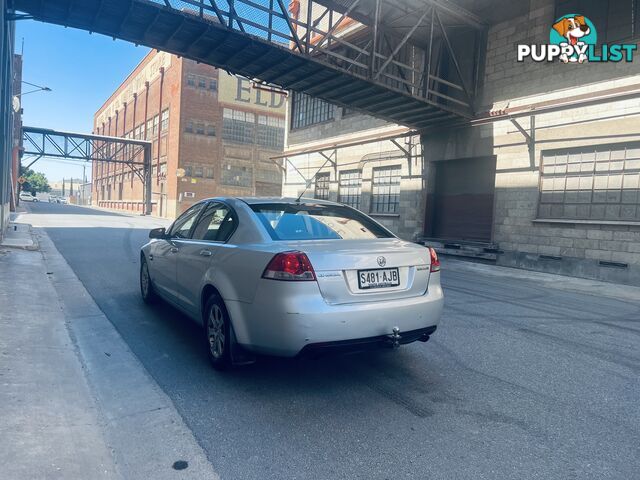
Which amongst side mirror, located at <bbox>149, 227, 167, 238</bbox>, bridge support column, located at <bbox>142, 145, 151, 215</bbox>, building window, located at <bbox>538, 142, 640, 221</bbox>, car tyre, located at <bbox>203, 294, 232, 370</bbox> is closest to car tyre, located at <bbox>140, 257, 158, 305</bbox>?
Answer: side mirror, located at <bbox>149, 227, 167, 238</bbox>

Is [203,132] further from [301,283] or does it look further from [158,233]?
[301,283]

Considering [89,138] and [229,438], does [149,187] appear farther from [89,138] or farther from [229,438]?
[229,438]

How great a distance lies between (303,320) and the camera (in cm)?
322

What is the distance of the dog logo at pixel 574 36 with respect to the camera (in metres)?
11.6

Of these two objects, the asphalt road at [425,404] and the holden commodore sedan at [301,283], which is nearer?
the asphalt road at [425,404]

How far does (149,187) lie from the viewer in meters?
42.9

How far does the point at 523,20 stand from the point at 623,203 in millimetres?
6057

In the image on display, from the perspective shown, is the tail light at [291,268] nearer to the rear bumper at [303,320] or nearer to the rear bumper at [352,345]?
the rear bumper at [303,320]

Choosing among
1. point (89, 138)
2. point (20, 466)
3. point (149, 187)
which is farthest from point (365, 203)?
point (89, 138)

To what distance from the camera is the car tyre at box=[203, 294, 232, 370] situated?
373cm

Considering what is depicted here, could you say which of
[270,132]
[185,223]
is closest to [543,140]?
[185,223]

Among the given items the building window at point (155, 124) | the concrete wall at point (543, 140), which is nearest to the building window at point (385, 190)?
the concrete wall at point (543, 140)

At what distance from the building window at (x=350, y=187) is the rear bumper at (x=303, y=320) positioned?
15609mm

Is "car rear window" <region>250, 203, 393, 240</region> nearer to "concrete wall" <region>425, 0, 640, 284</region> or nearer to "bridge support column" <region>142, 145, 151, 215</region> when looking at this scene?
"concrete wall" <region>425, 0, 640, 284</region>
